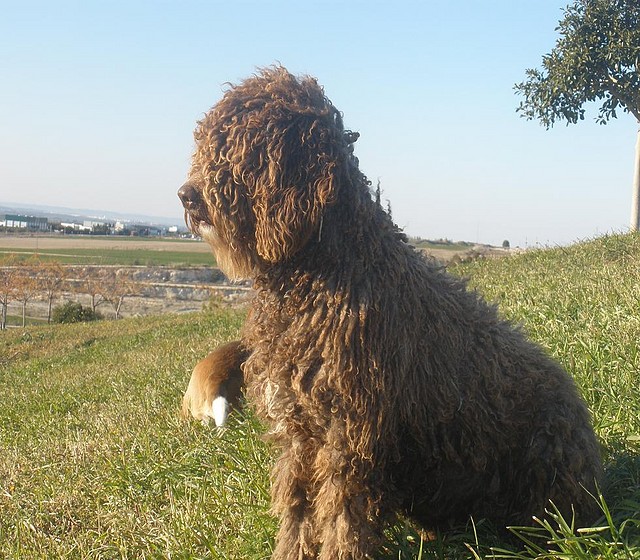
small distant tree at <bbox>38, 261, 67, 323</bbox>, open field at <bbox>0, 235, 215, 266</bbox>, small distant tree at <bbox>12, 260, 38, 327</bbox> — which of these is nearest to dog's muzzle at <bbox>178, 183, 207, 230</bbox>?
open field at <bbox>0, 235, 215, 266</bbox>

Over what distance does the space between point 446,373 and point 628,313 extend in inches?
139

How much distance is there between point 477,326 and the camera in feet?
11.3

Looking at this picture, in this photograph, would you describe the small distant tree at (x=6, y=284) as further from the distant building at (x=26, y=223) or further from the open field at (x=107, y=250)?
the distant building at (x=26, y=223)

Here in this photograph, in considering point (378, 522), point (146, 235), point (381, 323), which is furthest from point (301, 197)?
point (146, 235)

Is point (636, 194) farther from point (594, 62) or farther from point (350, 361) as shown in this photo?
point (350, 361)

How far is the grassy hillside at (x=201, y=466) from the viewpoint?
3.57 m

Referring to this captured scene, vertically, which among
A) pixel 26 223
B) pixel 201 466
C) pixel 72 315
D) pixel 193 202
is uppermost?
pixel 193 202

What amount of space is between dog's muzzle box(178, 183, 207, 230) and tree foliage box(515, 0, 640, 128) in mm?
16043

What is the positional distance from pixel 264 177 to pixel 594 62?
645 inches

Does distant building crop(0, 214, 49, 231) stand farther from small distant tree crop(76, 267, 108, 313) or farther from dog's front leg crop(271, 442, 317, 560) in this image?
dog's front leg crop(271, 442, 317, 560)

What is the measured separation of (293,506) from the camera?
3375 mm

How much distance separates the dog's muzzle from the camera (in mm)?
3174

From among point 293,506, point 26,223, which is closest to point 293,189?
point 293,506

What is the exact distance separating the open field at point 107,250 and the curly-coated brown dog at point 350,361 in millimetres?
57273
